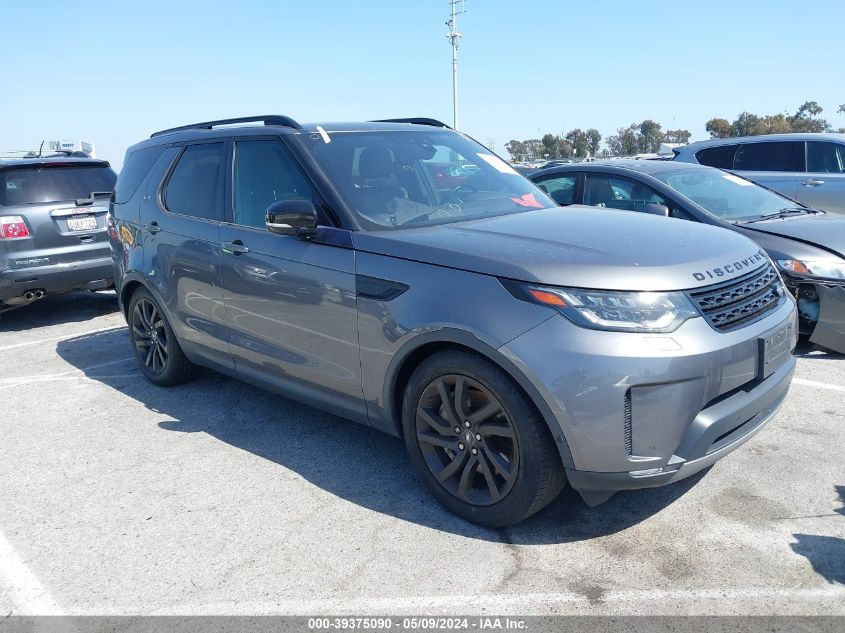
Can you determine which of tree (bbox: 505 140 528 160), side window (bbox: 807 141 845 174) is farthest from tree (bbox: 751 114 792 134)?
side window (bbox: 807 141 845 174)

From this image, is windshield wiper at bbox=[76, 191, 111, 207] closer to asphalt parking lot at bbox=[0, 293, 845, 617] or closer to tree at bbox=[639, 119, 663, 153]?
asphalt parking lot at bbox=[0, 293, 845, 617]

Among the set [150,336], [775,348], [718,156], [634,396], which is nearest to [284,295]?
[634,396]

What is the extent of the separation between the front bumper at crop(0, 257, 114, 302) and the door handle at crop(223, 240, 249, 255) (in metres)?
3.45

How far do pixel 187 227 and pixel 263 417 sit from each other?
133 centimetres

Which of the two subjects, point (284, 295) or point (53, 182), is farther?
point (53, 182)

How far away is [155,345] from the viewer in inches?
210

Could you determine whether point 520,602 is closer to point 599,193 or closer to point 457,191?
point 457,191

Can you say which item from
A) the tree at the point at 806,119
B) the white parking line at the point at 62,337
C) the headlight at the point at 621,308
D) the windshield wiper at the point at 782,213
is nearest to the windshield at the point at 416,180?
the headlight at the point at 621,308

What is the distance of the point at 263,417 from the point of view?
15.4 feet

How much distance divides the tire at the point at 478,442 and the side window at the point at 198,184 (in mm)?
1962

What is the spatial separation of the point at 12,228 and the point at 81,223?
2.19 feet

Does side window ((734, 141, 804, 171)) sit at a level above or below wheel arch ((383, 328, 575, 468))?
above

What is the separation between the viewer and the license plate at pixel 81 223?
757 cm

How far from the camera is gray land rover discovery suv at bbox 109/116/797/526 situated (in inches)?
107
